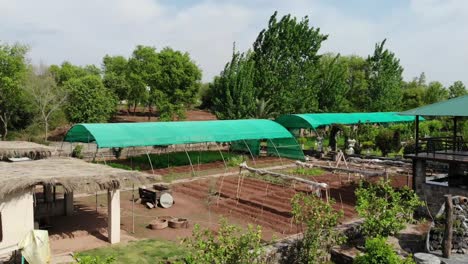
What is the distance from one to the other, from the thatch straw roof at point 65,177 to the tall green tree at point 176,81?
31848mm

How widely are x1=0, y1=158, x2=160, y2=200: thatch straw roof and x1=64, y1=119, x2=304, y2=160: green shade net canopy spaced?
7.31 metres

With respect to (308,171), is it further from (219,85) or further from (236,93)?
(219,85)

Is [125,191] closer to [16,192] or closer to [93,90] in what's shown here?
[16,192]

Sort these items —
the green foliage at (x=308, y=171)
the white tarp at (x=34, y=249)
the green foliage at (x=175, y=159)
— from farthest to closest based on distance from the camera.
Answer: the green foliage at (x=175, y=159)
the green foliage at (x=308, y=171)
the white tarp at (x=34, y=249)

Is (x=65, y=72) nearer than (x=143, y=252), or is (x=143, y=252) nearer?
(x=143, y=252)

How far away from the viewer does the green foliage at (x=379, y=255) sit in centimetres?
962

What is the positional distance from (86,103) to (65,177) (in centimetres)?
3037

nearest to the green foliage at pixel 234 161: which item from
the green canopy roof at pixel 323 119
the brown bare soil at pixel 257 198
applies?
the brown bare soil at pixel 257 198

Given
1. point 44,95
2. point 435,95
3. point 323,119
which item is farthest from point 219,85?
point 435,95

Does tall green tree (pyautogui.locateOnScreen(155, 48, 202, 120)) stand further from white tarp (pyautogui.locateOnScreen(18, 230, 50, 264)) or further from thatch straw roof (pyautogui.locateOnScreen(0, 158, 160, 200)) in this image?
white tarp (pyautogui.locateOnScreen(18, 230, 50, 264))

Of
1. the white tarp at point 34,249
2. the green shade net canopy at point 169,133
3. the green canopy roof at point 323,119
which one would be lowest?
the white tarp at point 34,249

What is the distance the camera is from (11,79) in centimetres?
3381

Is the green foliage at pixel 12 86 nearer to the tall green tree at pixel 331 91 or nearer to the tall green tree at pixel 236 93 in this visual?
the tall green tree at pixel 236 93

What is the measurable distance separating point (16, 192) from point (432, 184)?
1394 cm
